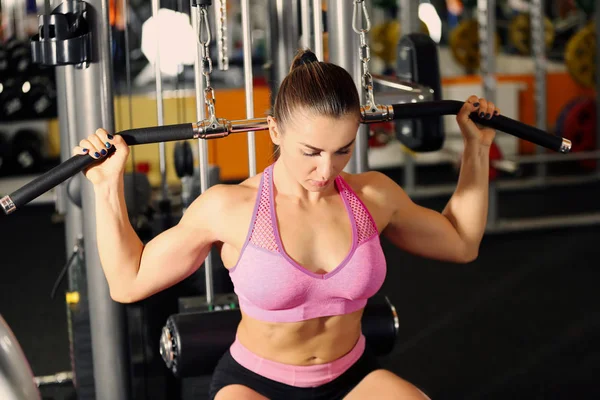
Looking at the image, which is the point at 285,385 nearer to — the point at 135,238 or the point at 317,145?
the point at 135,238

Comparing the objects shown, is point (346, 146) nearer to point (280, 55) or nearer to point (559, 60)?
point (280, 55)

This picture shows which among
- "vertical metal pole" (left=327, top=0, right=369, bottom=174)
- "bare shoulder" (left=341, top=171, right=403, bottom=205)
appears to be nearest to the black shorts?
"bare shoulder" (left=341, top=171, right=403, bottom=205)

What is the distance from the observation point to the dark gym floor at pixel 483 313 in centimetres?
340

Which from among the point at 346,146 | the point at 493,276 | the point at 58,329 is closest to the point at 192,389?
the point at 346,146

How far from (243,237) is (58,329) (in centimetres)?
247

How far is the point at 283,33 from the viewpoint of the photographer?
2.75 meters

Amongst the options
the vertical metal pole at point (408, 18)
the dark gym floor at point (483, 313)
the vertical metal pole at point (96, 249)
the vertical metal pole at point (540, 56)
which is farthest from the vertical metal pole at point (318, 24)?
the vertical metal pole at point (540, 56)

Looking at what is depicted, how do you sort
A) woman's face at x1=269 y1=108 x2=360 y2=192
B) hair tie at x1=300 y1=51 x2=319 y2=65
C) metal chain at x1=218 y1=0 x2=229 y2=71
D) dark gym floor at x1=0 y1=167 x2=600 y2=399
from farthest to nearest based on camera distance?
dark gym floor at x1=0 y1=167 x2=600 y2=399
metal chain at x1=218 y1=0 x2=229 y2=71
hair tie at x1=300 y1=51 x2=319 y2=65
woman's face at x1=269 y1=108 x2=360 y2=192

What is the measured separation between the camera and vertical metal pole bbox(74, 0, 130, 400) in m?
2.25

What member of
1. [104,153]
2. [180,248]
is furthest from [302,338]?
[104,153]

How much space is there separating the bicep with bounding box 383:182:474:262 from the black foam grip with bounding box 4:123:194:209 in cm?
50

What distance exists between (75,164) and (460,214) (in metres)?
0.89

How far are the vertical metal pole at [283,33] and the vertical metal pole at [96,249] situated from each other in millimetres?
611

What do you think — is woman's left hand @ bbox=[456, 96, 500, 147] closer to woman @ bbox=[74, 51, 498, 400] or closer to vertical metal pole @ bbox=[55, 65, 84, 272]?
woman @ bbox=[74, 51, 498, 400]
